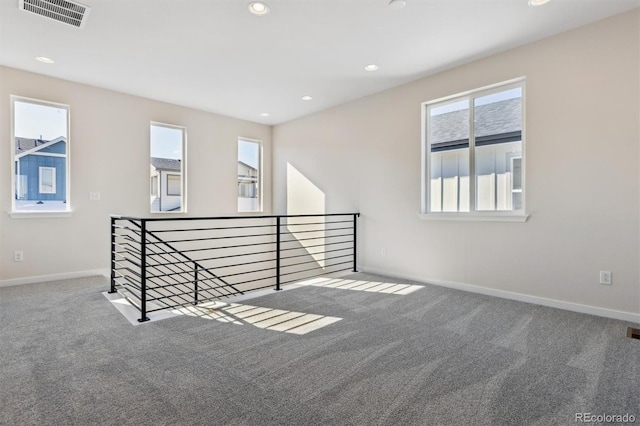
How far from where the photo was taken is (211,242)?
5.71m

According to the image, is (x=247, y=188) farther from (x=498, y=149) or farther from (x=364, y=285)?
(x=498, y=149)

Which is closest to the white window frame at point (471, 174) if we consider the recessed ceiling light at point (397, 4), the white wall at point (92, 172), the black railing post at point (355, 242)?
the black railing post at point (355, 242)

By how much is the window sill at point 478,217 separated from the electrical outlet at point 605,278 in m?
0.78

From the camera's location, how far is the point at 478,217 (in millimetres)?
3723

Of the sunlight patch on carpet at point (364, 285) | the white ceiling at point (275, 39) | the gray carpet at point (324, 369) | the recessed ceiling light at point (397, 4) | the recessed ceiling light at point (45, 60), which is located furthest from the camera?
the sunlight patch on carpet at point (364, 285)

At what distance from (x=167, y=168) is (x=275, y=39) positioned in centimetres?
311

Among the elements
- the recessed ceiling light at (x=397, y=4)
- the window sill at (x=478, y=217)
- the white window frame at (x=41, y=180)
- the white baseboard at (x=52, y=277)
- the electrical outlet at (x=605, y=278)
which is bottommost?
the white baseboard at (x=52, y=277)

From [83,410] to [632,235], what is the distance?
416cm

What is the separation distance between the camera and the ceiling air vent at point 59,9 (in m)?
2.68

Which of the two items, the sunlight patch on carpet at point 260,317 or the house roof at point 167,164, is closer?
→ the sunlight patch on carpet at point 260,317

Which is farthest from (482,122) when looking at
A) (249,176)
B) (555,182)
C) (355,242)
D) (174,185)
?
(174,185)

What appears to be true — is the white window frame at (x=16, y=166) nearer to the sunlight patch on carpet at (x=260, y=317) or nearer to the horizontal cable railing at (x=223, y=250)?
the horizontal cable railing at (x=223, y=250)

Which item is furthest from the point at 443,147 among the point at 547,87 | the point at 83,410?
the point at 83,410

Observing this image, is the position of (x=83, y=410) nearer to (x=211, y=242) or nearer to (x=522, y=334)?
(x=522, y=334)
